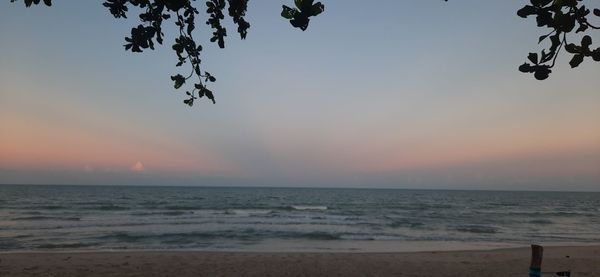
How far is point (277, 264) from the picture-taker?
12.1 m

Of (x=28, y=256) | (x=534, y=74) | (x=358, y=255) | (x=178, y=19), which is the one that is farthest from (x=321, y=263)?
(x=534, y=74)

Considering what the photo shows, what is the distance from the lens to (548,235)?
24.3 m

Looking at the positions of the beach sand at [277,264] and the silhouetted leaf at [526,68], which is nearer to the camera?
the silhouetted leaf at [526,68]

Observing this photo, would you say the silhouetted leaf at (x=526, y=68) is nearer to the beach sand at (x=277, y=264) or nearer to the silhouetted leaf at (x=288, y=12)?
the silhouetted leaf at (x=288, y=12)

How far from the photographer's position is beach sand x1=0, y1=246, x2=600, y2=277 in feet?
35.7

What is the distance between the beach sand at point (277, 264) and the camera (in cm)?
1088

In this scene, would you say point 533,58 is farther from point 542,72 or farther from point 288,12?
point 288,12

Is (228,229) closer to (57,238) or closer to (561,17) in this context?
(57,238)

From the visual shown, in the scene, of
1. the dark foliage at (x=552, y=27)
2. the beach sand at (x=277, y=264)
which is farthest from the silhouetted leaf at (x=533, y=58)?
the beach sand at (x=277, y=264)

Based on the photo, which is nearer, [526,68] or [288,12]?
[526,68]

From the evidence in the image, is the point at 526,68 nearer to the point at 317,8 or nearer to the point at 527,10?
the point at 527,10

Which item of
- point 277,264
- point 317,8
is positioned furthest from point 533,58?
point 277,264

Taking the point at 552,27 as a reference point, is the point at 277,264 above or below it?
below

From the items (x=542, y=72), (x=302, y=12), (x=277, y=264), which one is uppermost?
(x=302, y=12)
